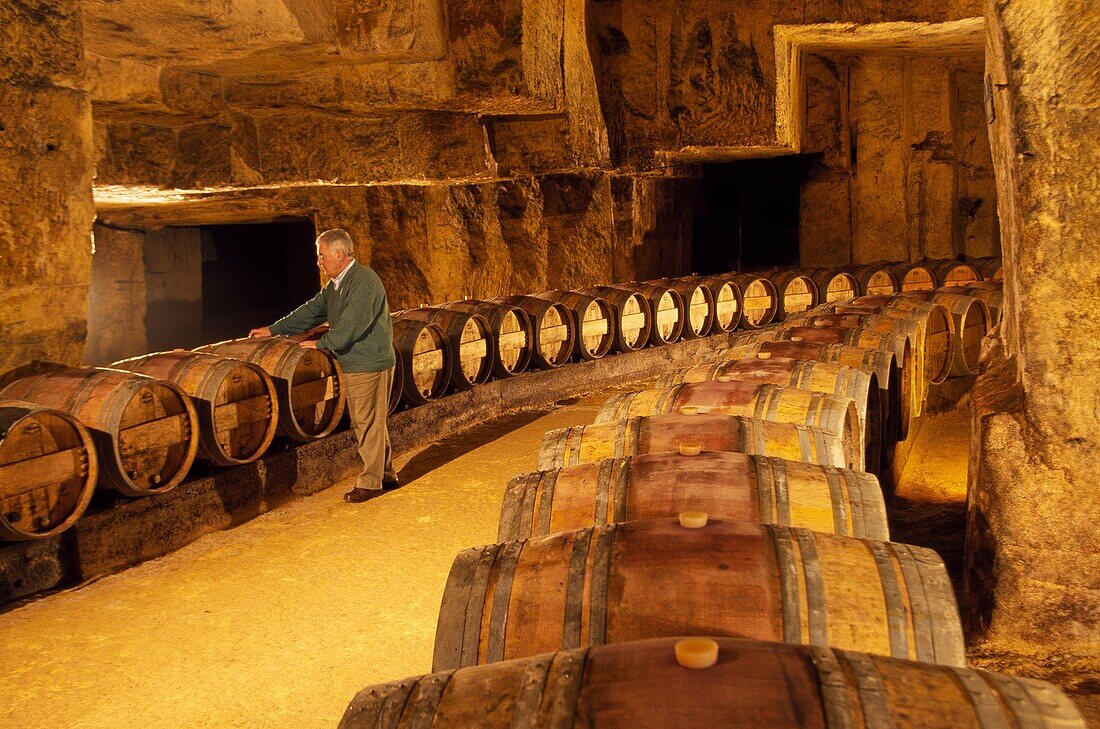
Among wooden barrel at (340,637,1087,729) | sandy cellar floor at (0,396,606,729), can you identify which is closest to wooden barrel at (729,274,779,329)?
sandy cellar floor at (0,396,606,729)

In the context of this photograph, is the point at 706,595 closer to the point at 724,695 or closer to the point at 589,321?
the point at 724,695

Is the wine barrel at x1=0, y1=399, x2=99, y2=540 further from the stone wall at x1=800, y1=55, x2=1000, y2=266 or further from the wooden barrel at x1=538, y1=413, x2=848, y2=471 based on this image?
the stone wall at x1=800, y1=55, x2=1000, y2=266

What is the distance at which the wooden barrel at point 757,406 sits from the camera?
334cm

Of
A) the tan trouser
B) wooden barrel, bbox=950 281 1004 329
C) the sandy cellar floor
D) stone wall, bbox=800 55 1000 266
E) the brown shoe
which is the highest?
stone wall, bbox=800 55 1000 266

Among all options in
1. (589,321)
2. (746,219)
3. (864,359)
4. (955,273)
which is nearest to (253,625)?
(864,359)

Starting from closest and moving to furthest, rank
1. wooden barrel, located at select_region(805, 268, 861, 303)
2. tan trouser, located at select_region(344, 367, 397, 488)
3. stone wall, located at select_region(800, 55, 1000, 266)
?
tan trouser, located at select_region(344, 367, 397, 488), wooden barrel, located at select_region(805, 268, 861, 303), stone wall, located at select_region(800, 55, 1000, 266)

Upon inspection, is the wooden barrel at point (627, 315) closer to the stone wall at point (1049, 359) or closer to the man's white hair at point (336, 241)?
the man's white hair at point (336, 241)

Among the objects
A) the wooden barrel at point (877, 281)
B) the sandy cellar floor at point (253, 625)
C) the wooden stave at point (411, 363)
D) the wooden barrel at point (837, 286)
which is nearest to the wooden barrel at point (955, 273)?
the wooden barrel at point (877, 281)

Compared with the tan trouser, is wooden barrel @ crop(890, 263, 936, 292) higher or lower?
higher

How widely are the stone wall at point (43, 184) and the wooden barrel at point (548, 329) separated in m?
3.48

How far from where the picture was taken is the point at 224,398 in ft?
15.2

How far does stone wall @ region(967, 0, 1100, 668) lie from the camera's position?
288 centimetres

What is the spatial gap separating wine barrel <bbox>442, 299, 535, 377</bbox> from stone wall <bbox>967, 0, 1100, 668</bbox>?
4.34 metres

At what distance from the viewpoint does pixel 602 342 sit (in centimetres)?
816
